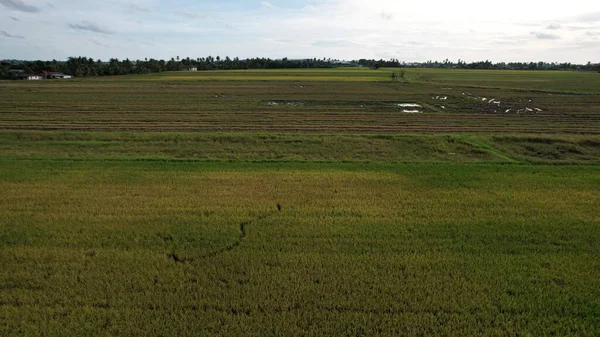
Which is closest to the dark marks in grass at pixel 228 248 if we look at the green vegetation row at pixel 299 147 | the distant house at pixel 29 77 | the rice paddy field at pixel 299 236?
the rice paddy field at pixel 299 236

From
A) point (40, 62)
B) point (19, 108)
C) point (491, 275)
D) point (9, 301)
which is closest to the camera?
point (9, 301)

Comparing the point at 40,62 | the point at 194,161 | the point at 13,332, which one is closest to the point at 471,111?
the point at 194,161

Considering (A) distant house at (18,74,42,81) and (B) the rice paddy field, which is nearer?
(B) the rice paddy field

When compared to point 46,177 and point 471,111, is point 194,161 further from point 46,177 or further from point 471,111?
point 471,111

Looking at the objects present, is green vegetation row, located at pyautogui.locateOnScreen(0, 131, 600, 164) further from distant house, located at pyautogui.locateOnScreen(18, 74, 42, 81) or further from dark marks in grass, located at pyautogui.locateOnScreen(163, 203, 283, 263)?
distant house, located at pyautogui.locateOnScreen(18, 74, 42, 81)

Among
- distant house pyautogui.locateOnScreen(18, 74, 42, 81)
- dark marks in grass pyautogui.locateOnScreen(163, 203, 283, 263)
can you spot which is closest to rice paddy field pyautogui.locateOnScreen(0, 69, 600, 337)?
dark marks in grass pyautogui.locateOnScreen(163, 203, 283, 263)

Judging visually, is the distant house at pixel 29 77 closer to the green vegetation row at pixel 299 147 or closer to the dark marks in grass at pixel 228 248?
the green vegetation row at pixel 299 147
